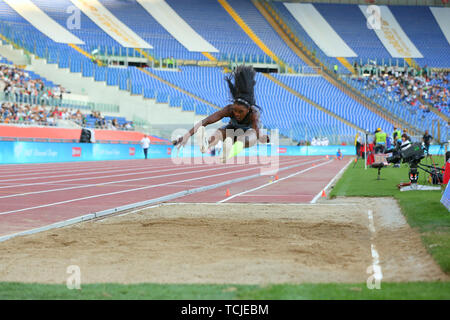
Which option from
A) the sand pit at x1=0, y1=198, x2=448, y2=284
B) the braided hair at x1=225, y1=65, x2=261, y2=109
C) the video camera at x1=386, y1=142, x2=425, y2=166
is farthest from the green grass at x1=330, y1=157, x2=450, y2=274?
the braided hair at x1=225, y1=65, x2=261, y2=109

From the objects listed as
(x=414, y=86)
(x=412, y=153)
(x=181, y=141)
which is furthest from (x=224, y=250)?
(x=414, y=86)

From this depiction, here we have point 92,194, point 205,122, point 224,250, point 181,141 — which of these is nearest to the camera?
point 224,250

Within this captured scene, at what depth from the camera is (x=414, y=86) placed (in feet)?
188

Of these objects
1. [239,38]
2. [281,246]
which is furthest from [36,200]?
[239,38]

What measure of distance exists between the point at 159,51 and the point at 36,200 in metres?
46.3

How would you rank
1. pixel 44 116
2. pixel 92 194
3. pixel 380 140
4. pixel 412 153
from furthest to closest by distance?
1. pixel 44 116
2. pixel 380 140
3. pixel 92 194
4. pixel 412 153

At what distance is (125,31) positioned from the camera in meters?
58.3

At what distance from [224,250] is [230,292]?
223 centimetres

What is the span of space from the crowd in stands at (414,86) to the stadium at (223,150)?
19cm

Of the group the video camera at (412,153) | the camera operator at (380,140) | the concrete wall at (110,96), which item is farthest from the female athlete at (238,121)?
the concrete wall at (110,96)

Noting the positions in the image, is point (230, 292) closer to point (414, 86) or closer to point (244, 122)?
point (244, 122)

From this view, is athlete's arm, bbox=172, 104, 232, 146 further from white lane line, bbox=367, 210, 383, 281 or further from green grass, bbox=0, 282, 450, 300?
green grass, bbox=0, 282, 450, 300

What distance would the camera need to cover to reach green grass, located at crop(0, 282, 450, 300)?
454 centimetres

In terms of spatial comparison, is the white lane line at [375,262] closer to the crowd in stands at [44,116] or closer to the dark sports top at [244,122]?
the dark sports top at [244,122]
